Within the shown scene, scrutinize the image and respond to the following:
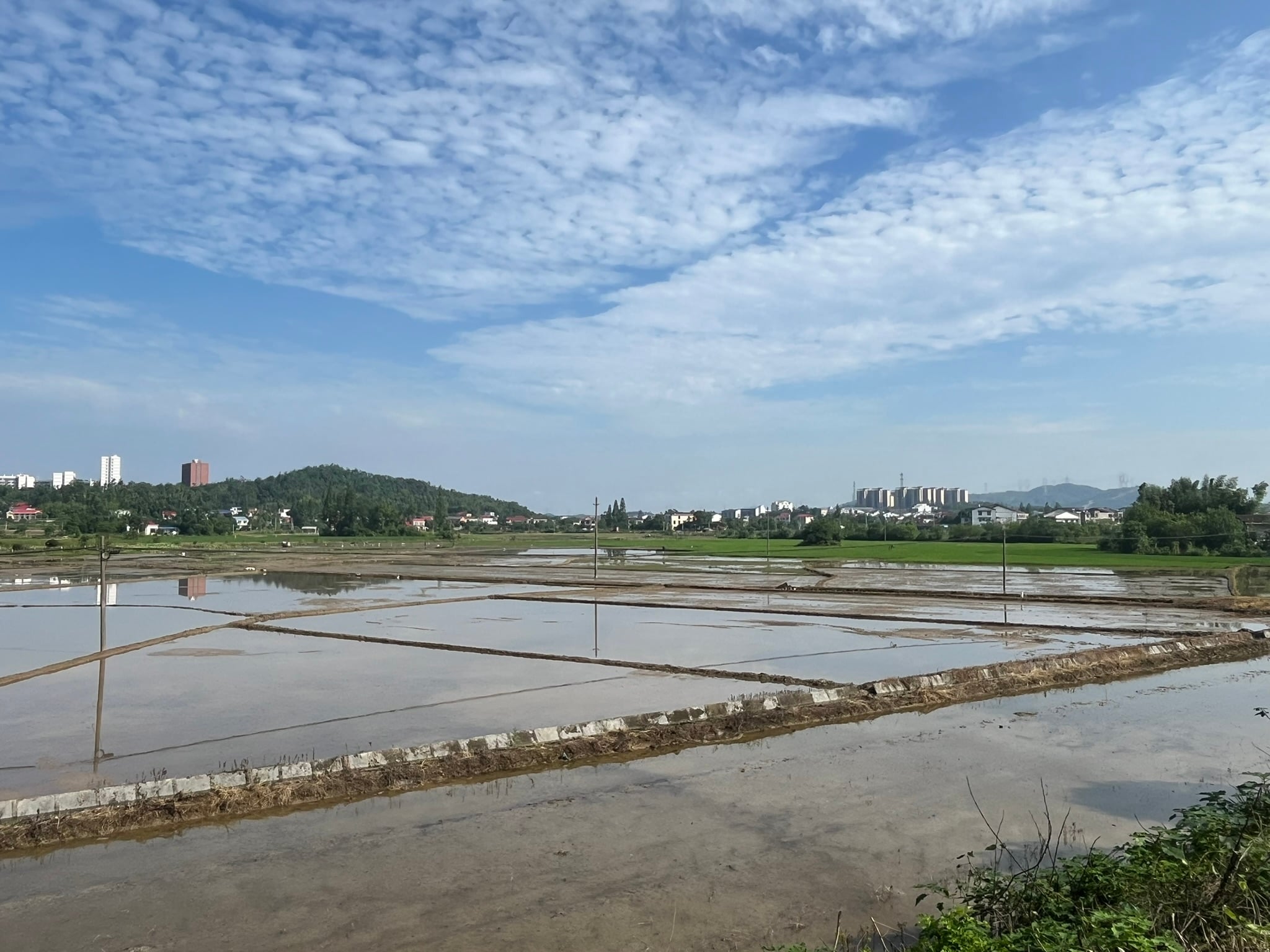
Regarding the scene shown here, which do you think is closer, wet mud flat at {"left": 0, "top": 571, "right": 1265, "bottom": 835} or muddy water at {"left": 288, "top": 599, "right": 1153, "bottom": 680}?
wet mud flat at {"left": 0, "top": 571, "right": 1265, "bottom": 835}

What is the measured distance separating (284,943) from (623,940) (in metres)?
1.65

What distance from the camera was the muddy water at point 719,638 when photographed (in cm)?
1283

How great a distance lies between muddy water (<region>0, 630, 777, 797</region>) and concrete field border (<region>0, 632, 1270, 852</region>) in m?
0.84

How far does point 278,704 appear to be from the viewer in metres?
9.83

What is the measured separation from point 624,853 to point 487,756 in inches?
89.0

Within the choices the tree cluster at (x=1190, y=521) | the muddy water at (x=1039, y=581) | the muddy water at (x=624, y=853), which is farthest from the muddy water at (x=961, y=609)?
the tree cluster at (x=1190, y=521)

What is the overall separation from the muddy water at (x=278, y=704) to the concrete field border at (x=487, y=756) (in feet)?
2.75

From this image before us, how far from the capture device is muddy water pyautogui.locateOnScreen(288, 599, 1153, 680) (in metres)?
12.8

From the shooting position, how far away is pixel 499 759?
24.0 ft

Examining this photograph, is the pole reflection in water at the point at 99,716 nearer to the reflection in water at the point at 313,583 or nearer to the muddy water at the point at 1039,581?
the reflection in water at the point at 313,583

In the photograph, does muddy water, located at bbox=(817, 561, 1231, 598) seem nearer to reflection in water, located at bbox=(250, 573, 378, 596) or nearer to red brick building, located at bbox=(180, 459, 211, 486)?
reflection in water, located at bbox=(250, 573, 378, 596)

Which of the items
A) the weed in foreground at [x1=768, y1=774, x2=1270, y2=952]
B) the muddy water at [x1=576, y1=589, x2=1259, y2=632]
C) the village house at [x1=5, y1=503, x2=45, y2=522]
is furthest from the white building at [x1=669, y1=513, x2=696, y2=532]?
the weed in foreground at [x1=768, y1=774, x2=1270, y2=952]

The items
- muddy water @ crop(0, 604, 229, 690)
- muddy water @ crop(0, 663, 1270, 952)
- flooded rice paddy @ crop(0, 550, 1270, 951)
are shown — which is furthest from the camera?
muddy water @ crop(0, 604, 229, 690)

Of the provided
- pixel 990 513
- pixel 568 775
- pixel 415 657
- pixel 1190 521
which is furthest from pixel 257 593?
pixel 990 513
